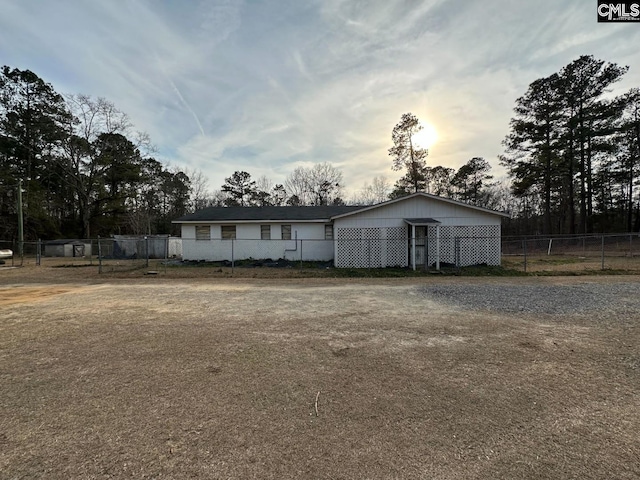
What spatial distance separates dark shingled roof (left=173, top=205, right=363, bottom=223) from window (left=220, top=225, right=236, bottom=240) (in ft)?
1.58

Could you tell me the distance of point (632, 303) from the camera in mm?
7023

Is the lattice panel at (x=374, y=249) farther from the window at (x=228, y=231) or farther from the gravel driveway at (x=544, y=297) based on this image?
the window at (x=228, y=231)

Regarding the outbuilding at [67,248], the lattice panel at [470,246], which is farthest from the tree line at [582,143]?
the outbuilding at [67,248]

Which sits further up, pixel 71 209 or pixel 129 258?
pixel 71 209

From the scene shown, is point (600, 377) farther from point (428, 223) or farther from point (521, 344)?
point (428, 223)

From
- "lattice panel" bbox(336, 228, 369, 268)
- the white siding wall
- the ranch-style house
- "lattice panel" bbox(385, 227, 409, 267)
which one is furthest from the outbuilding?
"lattice panel" bbox(385, 227, 409, 267)

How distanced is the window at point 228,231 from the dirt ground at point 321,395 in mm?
12182

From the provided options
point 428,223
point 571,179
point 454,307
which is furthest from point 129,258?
point 571,179

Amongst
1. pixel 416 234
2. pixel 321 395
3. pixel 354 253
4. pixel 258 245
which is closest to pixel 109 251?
pixel 258 245

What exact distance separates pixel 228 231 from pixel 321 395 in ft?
54.2

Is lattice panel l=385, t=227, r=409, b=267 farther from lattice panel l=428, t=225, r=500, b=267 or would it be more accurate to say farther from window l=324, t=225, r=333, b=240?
window l=324, t=225, r=333, b=240

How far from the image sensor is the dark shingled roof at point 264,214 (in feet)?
59.6

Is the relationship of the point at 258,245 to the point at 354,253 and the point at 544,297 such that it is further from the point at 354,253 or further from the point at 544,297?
the point at 544,297

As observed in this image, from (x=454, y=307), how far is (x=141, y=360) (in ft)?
20.4
